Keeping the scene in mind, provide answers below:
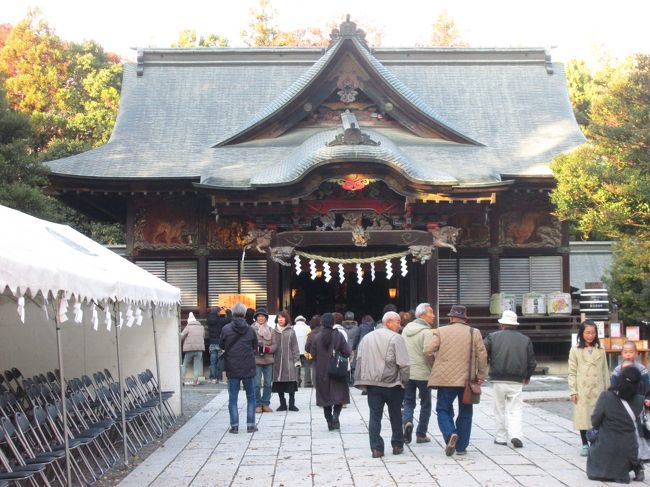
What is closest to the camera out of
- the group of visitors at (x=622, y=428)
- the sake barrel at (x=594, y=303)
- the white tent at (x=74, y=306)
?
the white tent at (x=74, y=306)

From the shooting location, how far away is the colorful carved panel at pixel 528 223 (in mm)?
20250

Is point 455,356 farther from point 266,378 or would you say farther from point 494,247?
point 494,247

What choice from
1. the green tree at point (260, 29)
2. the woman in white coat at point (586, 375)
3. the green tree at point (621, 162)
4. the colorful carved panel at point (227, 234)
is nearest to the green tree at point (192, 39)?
the green tree at point (260, 29)

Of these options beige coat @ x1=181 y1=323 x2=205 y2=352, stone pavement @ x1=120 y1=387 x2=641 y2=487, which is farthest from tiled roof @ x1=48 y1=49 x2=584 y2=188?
stone pavement @ x1=120 y1=387 x2=641 y2=487

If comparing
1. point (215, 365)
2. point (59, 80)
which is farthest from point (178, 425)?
point (59, 80)

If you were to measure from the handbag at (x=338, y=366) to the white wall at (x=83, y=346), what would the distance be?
2.87m

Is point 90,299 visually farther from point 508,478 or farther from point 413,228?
point 413,228

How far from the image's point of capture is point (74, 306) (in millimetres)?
6922

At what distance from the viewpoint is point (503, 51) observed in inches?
1003

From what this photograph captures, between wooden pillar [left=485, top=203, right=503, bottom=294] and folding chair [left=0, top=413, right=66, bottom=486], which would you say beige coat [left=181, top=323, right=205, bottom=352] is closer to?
wooden pillar [left=485, top=203, right=503, bottom=294]

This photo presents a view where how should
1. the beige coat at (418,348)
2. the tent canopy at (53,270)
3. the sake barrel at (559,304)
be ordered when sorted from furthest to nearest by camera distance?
the sake barrel at (559,304), the beige coat at (418,348), the tent canopy at (53,270)

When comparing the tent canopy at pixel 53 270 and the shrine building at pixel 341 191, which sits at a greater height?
the shrine building at pixel 341 191

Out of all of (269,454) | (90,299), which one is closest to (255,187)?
(269,454)

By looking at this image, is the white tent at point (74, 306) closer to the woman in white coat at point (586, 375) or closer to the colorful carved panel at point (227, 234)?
the woman in white coat at point (586, 375)
